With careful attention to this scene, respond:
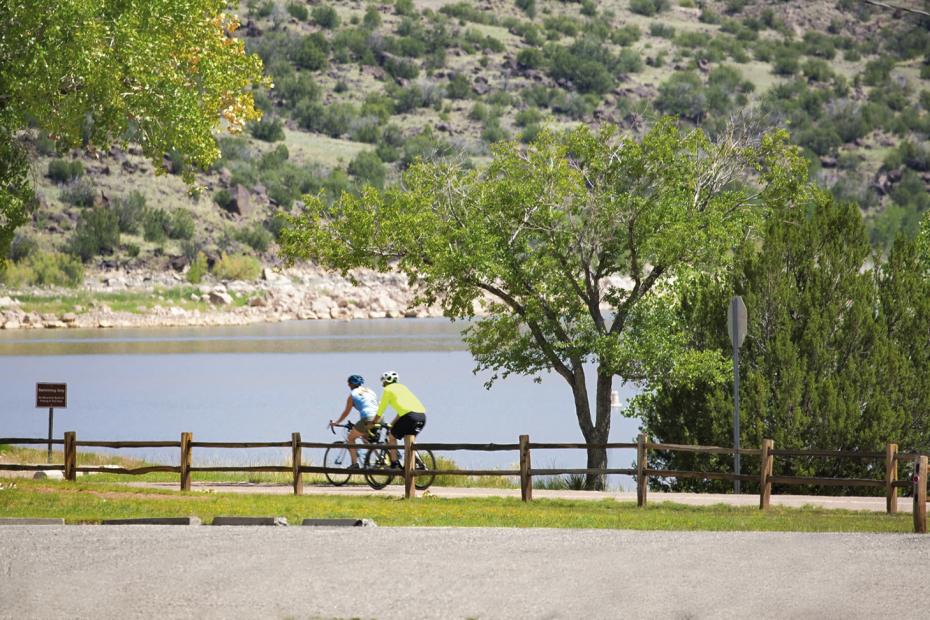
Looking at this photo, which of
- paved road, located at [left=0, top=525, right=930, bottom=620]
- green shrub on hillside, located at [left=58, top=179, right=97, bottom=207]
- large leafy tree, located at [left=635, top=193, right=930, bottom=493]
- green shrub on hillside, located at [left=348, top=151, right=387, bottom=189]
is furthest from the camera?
green shrub on hillside, located at [left=348, top=151, right=387, bottom=189]

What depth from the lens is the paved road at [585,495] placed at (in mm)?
16445

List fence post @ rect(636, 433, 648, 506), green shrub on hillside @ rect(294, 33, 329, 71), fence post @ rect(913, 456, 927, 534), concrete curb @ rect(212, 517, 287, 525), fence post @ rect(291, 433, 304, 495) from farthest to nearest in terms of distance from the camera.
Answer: green shrub on hillside @ rect(294, 33, 329, 71) < fence post @ rect(291, 433, 304, 495) < fence post @ rect(636, 433, 648, 506) < concrete curb @ rect(212, 517, 287, 525) < fence post @ rect(913, 456, 927, 534)

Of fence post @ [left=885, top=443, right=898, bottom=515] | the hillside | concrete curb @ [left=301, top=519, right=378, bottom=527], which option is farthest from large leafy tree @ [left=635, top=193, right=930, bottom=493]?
the hillside

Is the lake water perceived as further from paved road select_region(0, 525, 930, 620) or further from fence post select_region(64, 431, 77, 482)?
paved road select_region(0, 525, 930, 620)

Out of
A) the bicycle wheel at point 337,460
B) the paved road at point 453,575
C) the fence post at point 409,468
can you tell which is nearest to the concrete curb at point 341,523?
the paved road at point 453,575

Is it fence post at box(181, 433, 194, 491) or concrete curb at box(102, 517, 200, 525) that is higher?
fence post at box(181, 433, 194, 491)

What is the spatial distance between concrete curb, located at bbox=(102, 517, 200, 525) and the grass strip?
0.35 meters

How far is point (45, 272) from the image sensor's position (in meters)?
100

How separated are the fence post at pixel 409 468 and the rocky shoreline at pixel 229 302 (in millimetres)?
74472

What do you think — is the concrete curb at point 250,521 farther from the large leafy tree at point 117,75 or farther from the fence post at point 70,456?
the large leafy tree at point 117,75

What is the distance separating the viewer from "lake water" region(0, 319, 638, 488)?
38938mm

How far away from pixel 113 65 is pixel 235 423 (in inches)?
1027

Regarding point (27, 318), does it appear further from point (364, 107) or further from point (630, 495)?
point (630, 495)

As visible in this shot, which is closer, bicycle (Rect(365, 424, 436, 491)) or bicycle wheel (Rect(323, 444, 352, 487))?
bicycle (Rect(365, 424, 436, 491))
